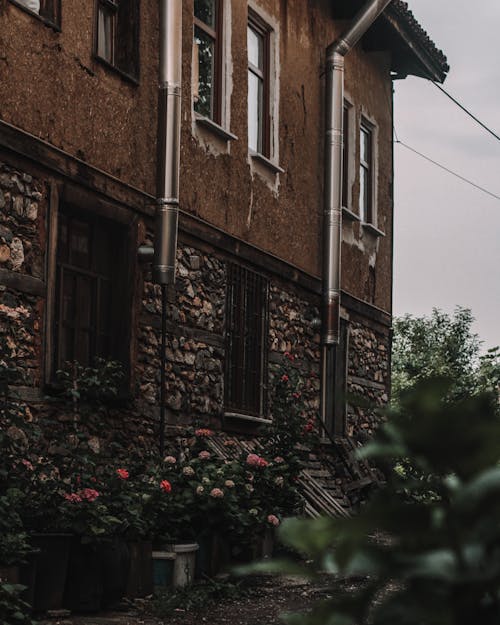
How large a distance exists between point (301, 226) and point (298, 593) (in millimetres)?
5598

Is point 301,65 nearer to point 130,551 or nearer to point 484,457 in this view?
point 130,551

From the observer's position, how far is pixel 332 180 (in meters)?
14.2

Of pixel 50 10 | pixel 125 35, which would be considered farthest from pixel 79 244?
pixel 125 35

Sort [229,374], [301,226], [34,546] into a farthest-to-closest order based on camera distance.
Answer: [301,226] → [229,374] → [34,546]

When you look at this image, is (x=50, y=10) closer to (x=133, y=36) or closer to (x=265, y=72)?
(x=133, y=36)

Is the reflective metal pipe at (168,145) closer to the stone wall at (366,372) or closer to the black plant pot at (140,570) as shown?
the black plant pot at (140,570)

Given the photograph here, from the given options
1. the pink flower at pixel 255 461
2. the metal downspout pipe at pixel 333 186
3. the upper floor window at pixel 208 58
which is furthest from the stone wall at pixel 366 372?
the pink flower at pixel 255 461

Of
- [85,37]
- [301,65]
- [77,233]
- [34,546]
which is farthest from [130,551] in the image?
[301,65]

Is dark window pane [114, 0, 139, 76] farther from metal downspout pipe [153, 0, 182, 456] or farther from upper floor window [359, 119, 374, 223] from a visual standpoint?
upper floor window [359, 119, 374, 223]

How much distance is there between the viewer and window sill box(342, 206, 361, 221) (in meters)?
14.9

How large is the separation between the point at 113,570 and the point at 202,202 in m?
4.62

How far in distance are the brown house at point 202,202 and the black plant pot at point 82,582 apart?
112cm

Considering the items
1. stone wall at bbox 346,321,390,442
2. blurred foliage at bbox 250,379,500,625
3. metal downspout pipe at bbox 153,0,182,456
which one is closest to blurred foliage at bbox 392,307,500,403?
stone wall at bbox 346,321,390,442

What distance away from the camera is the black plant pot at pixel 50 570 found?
693 centimetres
